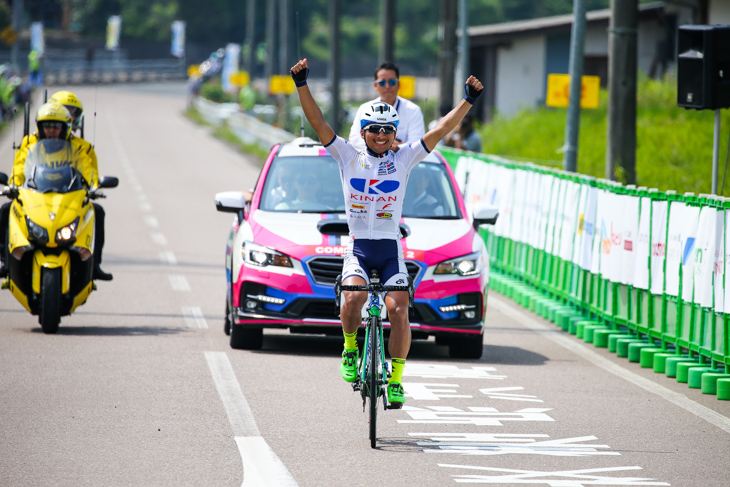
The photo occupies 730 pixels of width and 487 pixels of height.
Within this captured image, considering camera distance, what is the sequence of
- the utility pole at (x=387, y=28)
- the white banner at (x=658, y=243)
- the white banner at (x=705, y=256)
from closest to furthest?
the white banner at (x=705, y=256), the white banner at (x=658, y=243), the utility pole at (x=387, y=28)

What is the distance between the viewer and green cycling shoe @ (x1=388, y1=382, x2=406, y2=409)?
25.5 ft

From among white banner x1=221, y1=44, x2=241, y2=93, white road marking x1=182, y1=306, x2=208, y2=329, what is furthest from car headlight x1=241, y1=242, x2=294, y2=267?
white banner x1=221, y1=44, x2=241, y2=93

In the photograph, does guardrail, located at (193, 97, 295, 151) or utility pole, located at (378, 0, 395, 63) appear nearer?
utility pole, located at (378, 0, 395, 63)

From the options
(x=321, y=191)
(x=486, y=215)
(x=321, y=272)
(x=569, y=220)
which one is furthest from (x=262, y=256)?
(x=569, y=220)

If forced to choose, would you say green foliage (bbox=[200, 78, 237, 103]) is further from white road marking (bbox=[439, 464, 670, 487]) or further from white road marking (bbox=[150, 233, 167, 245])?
white road marking (bbox=[439, 464, 670, 487])

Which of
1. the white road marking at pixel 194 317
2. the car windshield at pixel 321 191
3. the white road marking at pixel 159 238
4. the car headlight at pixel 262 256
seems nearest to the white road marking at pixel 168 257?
the white road marking at pixel 159 238

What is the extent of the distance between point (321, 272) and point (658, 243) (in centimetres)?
286

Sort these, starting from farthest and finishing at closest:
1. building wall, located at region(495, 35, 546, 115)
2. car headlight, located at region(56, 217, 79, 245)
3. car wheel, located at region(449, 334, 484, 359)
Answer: building wall, located at region(495, 35, 546, 115) → car headlight, located at region(56, 217, 79, 245) → car wheel, located at region(449, 334, 484, 359)

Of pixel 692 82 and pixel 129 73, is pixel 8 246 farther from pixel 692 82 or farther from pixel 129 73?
pixel 129 73

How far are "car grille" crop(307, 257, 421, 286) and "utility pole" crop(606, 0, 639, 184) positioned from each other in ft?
18.3

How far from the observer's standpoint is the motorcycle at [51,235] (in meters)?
11.5

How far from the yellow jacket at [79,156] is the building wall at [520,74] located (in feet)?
114

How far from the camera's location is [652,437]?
27.0 ft

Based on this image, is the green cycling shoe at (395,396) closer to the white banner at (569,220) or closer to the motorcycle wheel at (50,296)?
the motorcycle wheel at (50,296)
